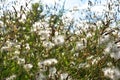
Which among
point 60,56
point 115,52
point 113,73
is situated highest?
point 115,52

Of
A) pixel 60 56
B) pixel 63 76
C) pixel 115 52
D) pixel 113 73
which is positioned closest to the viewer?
pixel 115 52

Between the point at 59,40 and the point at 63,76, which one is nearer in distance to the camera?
the point at 63,76

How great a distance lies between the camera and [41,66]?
2.67 metres

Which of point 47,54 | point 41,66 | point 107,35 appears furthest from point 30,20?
point 107,35

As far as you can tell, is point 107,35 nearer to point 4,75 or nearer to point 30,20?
point 4,75

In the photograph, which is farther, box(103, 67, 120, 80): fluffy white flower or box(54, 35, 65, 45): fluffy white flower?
box(54, 35, 65, 45): fluffy white flower

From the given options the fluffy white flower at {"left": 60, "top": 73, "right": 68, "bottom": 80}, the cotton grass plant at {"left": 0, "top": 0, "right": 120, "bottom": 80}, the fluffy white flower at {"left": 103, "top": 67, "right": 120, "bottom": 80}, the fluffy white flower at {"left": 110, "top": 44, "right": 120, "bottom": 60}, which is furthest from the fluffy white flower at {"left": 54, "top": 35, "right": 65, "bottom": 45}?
the fluffy white flower at {"left": 110, "top": 44, "right": 120, "bottom": 60}

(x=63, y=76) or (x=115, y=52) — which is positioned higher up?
(x=115, y=52)

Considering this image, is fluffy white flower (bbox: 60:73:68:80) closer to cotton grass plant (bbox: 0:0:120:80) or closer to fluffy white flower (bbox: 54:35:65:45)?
cotton grass plant (bbox: 0:0:120:80)

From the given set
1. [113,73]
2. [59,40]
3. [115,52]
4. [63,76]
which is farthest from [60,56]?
[115,52]

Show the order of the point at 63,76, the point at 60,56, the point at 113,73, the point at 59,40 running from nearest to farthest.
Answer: the point at 113,73, the point at 63,76, the point at 59,40, the point at 60,56

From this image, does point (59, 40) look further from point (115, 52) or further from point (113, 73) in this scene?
point (115, 52)

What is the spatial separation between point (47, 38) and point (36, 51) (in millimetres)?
436

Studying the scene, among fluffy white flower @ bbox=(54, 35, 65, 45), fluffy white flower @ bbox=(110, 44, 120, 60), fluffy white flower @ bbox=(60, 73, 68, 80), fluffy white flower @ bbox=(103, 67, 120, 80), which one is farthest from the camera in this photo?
fluffy white flower @ bbox=(54, 35, 65, 45)
